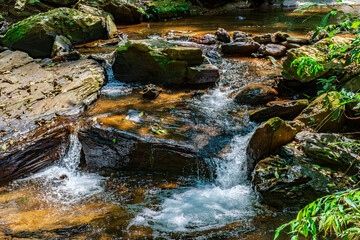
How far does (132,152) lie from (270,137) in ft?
8.26

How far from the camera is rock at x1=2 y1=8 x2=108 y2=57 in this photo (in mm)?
8836

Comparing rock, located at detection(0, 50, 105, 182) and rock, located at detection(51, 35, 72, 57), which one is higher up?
rock, located at detection(51, 35, 72, 57)

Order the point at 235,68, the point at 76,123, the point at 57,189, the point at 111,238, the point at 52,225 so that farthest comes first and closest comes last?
1. the point at 235,68
2. the point at 76,123
3. the point at 57,189
4. the point at 52,225
5. the point at 111,238

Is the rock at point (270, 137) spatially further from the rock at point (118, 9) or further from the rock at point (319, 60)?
the rock at point (118, 9)

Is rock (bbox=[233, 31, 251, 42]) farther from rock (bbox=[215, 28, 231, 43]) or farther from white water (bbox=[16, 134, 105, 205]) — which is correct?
white water (bbox=[16, 134, 105, 205])

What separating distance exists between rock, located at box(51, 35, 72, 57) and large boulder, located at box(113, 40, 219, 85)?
2684 millimetres

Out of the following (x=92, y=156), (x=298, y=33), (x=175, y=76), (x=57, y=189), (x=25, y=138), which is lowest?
(x=57, y=189)

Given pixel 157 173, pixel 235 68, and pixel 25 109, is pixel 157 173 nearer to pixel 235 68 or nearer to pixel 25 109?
pixel 25 109

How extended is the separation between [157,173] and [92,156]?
4.51 ft

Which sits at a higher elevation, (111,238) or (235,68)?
(235,68)

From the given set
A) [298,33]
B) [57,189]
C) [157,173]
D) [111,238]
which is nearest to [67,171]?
[57,189]

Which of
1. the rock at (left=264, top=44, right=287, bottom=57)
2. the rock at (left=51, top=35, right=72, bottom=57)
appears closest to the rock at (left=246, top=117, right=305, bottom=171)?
the rock at (left=264, top=44, right=287, bottom=57)

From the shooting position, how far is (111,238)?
10.7ft

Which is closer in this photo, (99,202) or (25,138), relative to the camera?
(99,202)
